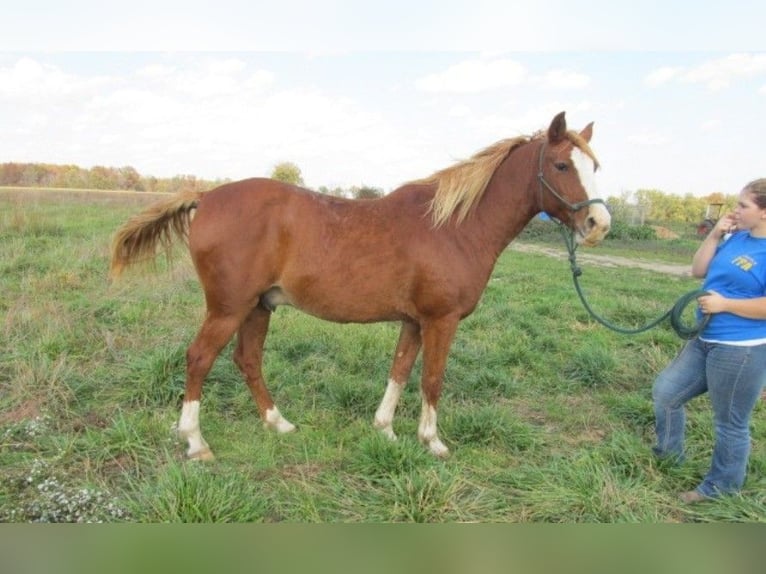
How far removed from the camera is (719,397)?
112 inches

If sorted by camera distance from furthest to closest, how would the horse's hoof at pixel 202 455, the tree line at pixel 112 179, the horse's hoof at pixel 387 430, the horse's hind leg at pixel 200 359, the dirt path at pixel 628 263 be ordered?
the dirt path at pixel 628 263
the tree line at pixel 112 179
the horse's hoof at pixel 387 430
the horse's hind leg at pixel 200 359
the horse's hoof at pixel 202 455

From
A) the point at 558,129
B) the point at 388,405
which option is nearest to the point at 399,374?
the point at 388,405

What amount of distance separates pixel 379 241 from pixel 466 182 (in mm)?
781

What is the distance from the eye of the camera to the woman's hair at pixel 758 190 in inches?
103

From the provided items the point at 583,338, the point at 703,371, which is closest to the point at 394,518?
the point at 703,371

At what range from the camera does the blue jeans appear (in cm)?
274

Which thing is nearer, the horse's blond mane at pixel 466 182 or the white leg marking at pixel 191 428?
the white leg marking at pixel 191 428

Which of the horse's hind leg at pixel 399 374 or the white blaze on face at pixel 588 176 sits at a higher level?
the white blaze on face at pixel 588 176

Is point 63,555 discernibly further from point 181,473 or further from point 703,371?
point 703,371

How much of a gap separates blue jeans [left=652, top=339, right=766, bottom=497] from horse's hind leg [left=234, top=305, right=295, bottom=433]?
271 centimetres

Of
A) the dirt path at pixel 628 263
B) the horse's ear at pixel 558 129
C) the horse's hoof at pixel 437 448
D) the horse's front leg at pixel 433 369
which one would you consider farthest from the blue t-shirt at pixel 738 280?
the dirt path at pixel 628 263

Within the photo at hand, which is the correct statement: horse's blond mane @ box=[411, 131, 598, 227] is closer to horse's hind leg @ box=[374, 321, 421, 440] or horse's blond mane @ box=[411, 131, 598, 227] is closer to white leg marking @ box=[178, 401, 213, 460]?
horse's hind leg @ box=[374, 321, 421, 440]

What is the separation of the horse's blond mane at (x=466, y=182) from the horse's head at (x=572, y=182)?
0.28m

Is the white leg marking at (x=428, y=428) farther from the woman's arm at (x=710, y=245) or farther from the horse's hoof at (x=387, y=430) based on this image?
the woman's arm at (x=710, y=245)
